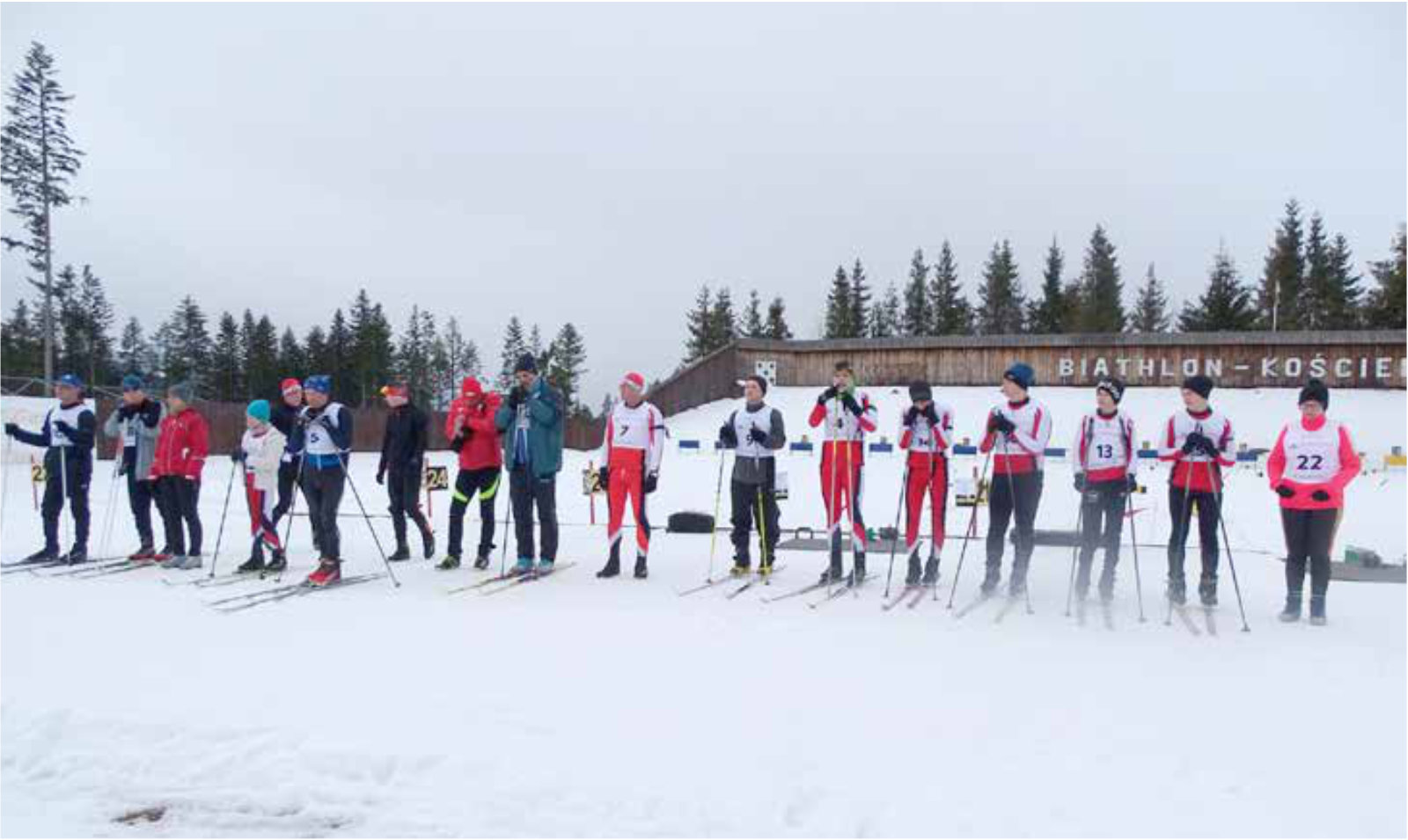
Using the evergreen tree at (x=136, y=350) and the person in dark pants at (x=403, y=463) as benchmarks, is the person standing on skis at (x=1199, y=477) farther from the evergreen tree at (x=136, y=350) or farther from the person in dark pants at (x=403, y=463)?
the evergreen tree at (x=136, y=350)

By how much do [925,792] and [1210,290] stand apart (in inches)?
2282

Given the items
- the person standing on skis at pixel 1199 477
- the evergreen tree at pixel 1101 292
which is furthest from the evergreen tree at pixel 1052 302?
the person standing on skis at pixel 1199 477

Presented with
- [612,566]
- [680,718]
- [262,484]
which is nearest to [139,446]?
[262,484]

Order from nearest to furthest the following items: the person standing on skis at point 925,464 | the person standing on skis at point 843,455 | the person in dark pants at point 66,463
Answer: the person standing on skis at point 925,464, the person standing on skis at point 843,455, the person in dark pants at point 66,463

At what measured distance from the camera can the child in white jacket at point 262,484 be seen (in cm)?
811

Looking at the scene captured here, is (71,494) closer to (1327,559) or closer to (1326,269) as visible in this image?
(1327,559)

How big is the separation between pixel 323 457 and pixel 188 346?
89.9 metres

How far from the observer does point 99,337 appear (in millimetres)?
76312

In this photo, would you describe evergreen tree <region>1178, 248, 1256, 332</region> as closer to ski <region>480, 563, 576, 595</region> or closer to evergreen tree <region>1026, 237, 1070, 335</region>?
evergreen tree <region>1026, 237, 1070, 335</region>

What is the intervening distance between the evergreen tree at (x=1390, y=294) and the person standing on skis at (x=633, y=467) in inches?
2225

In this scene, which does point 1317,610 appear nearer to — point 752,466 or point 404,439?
point 752,466

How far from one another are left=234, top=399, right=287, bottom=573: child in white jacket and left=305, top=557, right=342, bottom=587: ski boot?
37.6 inches

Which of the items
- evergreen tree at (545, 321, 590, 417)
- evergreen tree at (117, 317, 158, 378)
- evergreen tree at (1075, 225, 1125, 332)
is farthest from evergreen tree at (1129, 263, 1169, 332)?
evergreen tree at (117, 317, 158, 378)

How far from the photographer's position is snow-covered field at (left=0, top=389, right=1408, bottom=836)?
10.1ft
